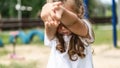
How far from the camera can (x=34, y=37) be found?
63.5ft

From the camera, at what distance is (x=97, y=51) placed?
42.5ft

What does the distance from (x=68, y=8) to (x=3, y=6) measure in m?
43.8

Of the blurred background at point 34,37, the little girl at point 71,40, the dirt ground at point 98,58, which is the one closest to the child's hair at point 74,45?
the little girl at point 71,40

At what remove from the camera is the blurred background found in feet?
34.1

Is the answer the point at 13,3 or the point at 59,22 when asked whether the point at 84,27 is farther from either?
the point at 13,3

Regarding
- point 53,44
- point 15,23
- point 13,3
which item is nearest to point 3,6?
point 13,3

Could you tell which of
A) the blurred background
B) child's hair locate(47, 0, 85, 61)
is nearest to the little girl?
Result: child's hair locate(47, 0, 85, 61)

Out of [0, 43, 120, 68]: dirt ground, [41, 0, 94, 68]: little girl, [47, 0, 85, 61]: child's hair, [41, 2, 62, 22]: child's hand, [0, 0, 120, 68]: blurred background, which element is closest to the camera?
Answer: [41, 2, 62, 22]: child's hand

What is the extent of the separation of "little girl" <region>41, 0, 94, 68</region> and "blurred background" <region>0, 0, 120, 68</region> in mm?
454

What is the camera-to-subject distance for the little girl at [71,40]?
3031 millimetres

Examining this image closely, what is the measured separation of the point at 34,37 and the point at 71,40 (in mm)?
16235

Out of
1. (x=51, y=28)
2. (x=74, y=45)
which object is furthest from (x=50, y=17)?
(x=74, y=45)

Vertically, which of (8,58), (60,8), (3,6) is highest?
(3,6)

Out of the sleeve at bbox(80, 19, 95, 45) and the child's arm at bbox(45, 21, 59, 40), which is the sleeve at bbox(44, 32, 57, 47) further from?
the sleeve at bbox(80, 19, 95, 45)
